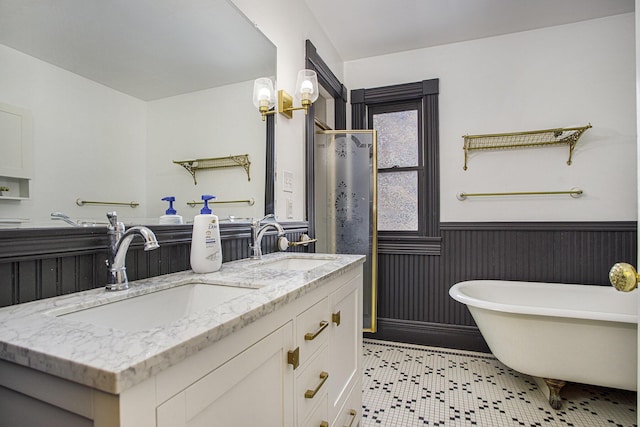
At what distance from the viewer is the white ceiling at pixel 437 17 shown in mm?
2217

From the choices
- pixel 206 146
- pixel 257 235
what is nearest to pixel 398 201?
pixel 257 235

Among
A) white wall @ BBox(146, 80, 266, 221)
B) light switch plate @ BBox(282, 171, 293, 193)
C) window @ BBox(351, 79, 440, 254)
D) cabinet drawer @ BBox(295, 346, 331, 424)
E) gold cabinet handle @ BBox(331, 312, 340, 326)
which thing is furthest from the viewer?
window @ BBox(351, 79, 440, 254)

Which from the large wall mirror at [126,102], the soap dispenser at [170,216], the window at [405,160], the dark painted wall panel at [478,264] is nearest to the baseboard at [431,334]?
the dark painted wall panel at [478,264]

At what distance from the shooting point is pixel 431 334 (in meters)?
2.70

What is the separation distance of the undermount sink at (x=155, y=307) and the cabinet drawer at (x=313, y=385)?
0.31m

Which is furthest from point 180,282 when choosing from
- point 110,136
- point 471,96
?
point 471,96

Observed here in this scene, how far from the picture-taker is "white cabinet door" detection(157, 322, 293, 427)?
1.75 ft

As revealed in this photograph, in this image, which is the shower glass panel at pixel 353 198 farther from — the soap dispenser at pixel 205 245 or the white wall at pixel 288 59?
the soap dispenser at pixel 205 245

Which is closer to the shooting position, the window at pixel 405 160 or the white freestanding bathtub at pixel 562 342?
the white freestanding bathtub at pixel 562 342

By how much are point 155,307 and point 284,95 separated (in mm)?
1374

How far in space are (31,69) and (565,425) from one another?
101 inches

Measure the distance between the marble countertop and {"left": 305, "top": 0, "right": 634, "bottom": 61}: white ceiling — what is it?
2.20 metres

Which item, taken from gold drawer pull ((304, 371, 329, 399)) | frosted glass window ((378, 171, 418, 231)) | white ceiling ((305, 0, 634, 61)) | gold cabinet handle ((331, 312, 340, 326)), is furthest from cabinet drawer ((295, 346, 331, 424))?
white ceiling ((305, 0, 634, 61))

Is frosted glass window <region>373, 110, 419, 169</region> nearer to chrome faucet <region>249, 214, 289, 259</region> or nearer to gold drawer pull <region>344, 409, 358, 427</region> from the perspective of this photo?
chrome faucet <region>249, 214, 289, 259</region>
